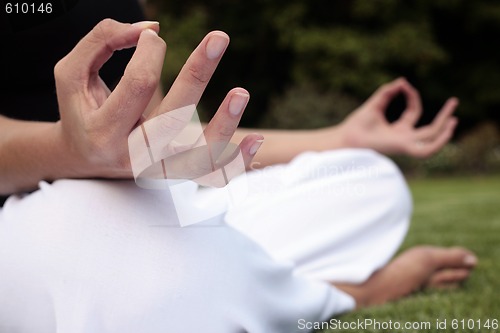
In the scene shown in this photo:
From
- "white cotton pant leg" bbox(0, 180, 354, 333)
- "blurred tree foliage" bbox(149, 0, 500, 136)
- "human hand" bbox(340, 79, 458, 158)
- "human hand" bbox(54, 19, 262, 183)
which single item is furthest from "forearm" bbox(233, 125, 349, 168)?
"blurred tree foliage" bbox(149, 0, 500, 136)

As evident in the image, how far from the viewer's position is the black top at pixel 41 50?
0.93 meters

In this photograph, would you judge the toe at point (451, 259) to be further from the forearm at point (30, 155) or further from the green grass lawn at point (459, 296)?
the forearm at point (30, 155)

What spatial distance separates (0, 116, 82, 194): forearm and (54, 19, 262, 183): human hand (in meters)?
0.07

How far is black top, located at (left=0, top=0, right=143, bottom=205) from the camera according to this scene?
0.93m

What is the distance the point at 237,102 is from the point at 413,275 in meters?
1.04

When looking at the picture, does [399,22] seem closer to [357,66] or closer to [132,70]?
[357,66]

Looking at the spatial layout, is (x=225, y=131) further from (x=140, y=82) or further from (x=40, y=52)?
(x=40, y=52)

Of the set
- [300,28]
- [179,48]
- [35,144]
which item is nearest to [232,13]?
[179,48]

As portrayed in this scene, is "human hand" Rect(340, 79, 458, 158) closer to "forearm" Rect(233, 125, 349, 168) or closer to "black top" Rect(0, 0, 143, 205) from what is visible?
"forearm" Rect(233, 125, 349, 168)

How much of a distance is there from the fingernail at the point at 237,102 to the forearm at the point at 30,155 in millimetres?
234

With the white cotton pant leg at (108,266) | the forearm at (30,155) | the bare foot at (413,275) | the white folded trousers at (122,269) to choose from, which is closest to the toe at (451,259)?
the bare foot at (413,275)

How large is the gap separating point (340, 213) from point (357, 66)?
11.4 metres

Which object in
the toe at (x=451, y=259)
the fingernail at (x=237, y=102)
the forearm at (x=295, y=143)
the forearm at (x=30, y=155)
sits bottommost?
the toe at (x=451, y=259)

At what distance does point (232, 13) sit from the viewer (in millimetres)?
4547
